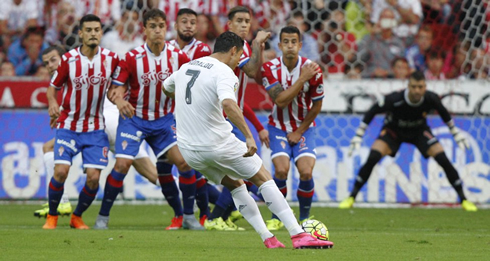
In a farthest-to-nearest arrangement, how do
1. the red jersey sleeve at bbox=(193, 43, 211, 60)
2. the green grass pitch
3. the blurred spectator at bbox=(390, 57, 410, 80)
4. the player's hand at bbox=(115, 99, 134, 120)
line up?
the blurred spectator at bbox=(390, 57, 410, 80), the red jersey sleeve at bbox=(193, 43, 211, 60), the player's hand at bbox=(115, 99, 134, 120), the green grass pitch

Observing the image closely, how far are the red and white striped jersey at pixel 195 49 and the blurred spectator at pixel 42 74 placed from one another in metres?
3.54

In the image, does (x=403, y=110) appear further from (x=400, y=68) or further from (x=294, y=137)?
(x=294, y=137)

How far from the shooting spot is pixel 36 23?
12.7 metres

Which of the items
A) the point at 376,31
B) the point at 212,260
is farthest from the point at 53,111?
the point at 376,31

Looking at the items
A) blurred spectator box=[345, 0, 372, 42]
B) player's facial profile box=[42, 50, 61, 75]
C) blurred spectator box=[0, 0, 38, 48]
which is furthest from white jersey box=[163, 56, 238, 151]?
blurred spectator box=[0, 0, 38, 48]

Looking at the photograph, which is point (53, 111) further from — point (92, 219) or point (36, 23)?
point (36, 23)

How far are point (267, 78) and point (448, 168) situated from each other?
3322 millimetres

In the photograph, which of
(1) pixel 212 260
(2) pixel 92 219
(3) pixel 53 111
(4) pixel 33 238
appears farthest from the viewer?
(2) pixel 92 219

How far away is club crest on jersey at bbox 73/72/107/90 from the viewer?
8.32m

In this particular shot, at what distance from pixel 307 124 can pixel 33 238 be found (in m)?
3.03

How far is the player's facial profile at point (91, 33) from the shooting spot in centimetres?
827

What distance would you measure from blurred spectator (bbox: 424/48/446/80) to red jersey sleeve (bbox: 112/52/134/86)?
5.50 metres

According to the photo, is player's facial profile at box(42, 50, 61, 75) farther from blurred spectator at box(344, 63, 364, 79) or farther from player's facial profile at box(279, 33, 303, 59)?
blurred spectator at box(344, 63, 364, 79)

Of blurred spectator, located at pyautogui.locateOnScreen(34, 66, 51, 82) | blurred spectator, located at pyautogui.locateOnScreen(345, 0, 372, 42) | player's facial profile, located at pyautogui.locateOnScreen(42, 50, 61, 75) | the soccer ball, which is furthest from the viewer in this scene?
blurred spectator, located at pyautogui.locateOnScreen(345, 0, 372, 42)
